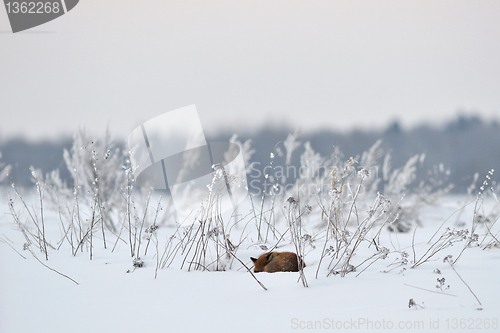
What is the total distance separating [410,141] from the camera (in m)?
7.84

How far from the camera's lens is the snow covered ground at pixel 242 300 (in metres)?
0.94

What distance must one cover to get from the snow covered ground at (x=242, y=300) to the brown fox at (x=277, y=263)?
81 millimetres

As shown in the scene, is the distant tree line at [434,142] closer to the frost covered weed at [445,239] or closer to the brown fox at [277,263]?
the brown fox at [277,263]

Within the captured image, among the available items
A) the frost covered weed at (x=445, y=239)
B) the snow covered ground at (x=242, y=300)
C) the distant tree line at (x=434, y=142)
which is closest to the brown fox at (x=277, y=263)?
the snow covered ground at (x=242, y=300)

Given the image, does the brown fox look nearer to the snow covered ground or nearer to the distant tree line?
the snow covered ground

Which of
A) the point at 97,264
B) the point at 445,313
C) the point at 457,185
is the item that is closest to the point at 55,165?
the point at 97,264

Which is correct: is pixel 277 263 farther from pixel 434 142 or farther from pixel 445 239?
pixel 434 142

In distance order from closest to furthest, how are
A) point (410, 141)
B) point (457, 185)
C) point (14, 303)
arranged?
point (14, 303) < point (457, 185) < point (410, 141)

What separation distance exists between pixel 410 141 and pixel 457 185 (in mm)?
3279

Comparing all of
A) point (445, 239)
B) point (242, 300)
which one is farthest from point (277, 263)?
point (445, 239)

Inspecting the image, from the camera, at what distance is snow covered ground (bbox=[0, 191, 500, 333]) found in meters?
0.94

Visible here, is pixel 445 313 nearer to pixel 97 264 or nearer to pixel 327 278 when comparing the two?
pixel 327 278

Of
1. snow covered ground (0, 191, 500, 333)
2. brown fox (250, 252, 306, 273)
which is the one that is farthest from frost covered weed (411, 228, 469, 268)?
brown fox (250, 252, 306, 273)

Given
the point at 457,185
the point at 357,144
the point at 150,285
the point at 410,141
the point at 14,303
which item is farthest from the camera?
the point at 410,141
